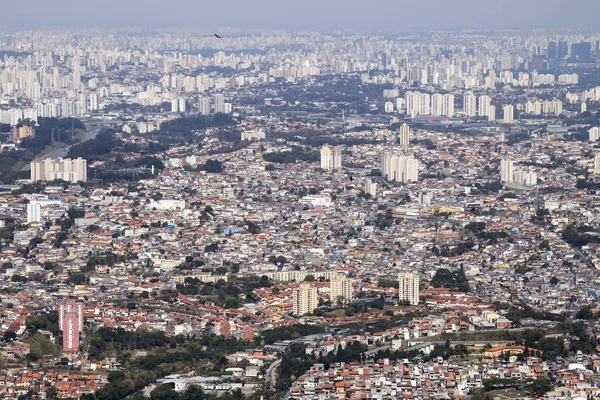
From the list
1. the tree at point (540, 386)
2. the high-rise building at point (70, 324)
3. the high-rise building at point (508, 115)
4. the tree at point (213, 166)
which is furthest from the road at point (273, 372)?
the high-rise building at point (508, 115)

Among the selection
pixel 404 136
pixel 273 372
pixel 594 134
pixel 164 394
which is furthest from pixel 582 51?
pixel 164 394

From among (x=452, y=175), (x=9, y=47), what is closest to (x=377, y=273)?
(x=452, y=175)

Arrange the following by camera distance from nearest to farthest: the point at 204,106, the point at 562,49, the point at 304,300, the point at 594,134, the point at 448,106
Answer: the point at 304,300, the point at 594,134, the point at 204,106, the point at 448,106, the point at 562,49

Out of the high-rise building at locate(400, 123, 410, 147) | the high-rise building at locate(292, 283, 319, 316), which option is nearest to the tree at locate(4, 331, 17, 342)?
the high-rise building at locate(292, 283, 319, 316)

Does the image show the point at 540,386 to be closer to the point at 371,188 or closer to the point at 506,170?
the point at 371,188

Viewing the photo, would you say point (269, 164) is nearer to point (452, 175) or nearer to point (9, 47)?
point (452, 175)

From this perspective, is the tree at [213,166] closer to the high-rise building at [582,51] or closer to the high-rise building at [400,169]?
the high-rise building at [400,169]
